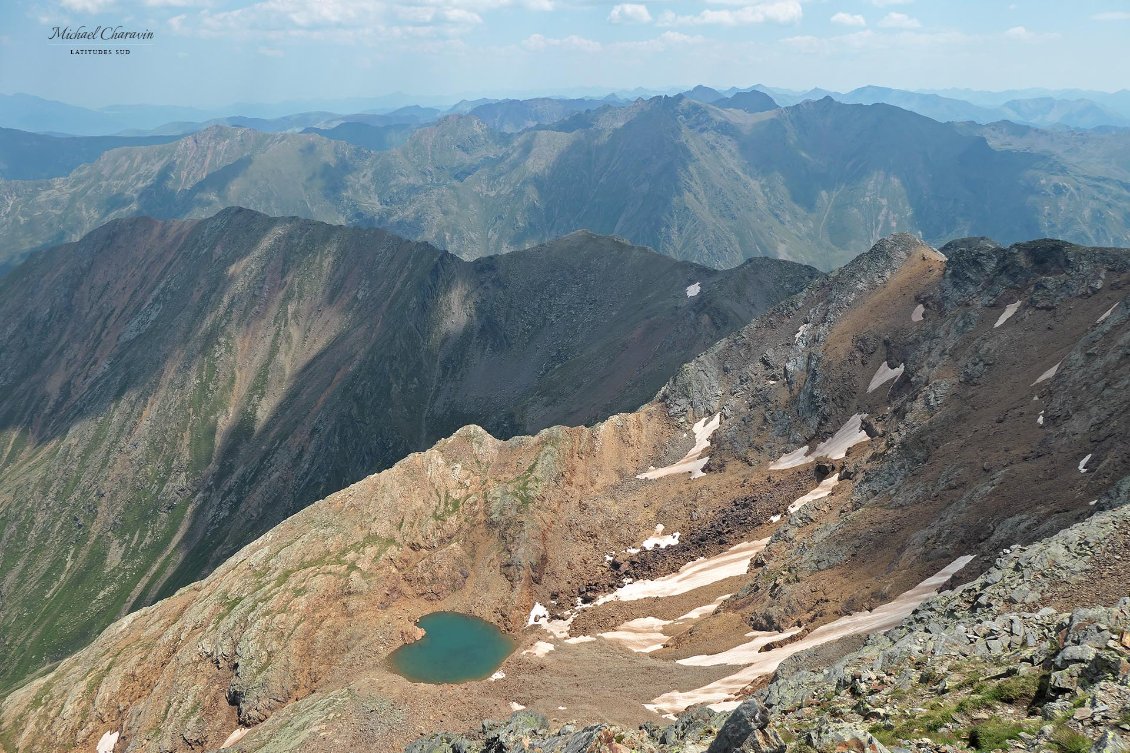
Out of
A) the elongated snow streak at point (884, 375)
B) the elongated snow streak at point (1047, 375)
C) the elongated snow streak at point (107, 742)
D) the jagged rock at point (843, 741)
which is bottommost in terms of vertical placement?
the elongated snow streak at point (107, 742)

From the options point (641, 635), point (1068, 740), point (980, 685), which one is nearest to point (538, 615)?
point (641, 635)

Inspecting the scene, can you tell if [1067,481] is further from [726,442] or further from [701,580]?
[726,442]

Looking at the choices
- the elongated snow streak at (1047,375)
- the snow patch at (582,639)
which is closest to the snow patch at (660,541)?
the snow patch at (582,639)

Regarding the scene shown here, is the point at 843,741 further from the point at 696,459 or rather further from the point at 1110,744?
the point at 696,459

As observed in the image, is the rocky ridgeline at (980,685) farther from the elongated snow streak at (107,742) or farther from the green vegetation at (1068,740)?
the elongated snow streak at (107,742)

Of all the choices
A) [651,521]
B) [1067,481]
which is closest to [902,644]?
[1067,481]

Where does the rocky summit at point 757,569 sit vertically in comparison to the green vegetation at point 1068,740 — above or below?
below
